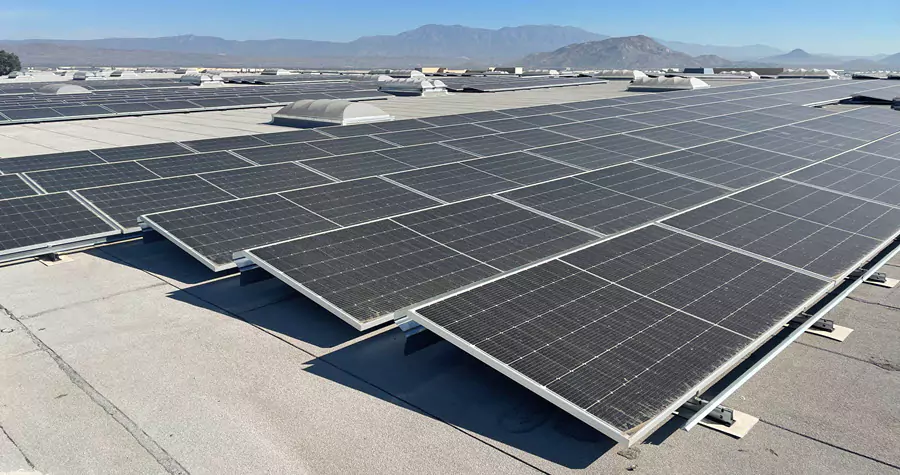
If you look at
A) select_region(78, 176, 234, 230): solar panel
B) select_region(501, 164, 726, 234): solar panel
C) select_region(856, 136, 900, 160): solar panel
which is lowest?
select_region(856, 136, 900, 160): solar panel

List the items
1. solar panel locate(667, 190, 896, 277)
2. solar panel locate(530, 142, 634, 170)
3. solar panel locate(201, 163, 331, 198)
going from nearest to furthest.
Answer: solar panel locate(667, 190, 896, 277), solar panel locate(201, 163, 331, 198), solar panel locate(530, 142, 634, 170)

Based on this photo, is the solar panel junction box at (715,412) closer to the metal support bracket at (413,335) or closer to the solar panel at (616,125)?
the metal support bracket at (413,335)

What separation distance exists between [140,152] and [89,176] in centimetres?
422

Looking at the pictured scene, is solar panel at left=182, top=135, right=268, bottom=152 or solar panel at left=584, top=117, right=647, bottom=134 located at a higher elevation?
solar panel at left=182, top=135, right=268, bottom=152

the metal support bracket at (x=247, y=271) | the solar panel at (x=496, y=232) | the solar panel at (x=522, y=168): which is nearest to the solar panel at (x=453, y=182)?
the solar panel at (x=522, y=168)

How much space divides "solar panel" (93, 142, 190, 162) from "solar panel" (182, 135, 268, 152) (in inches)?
25.8

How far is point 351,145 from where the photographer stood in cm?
2678

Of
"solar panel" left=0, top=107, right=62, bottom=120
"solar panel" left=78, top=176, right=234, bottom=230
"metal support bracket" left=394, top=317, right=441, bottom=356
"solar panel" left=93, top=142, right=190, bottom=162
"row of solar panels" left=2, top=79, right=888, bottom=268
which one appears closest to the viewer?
"metal support bracket" left=394, top=317, right=441, bottom=356

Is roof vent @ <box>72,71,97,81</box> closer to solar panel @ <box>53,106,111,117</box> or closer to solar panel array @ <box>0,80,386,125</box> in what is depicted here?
solar panel array @ <box>0,80,386,125</box>

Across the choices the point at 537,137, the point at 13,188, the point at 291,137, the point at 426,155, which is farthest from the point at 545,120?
the point at 13,188

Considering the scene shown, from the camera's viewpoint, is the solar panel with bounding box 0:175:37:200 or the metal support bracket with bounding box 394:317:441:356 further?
the solar panel with bounding box 0:175:37:200

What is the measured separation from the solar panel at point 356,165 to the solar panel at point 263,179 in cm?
70

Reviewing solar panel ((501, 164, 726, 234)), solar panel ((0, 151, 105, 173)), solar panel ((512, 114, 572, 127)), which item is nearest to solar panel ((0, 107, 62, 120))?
solar panel ((0, 151, 105, 173))

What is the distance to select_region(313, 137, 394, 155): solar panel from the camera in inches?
1017
